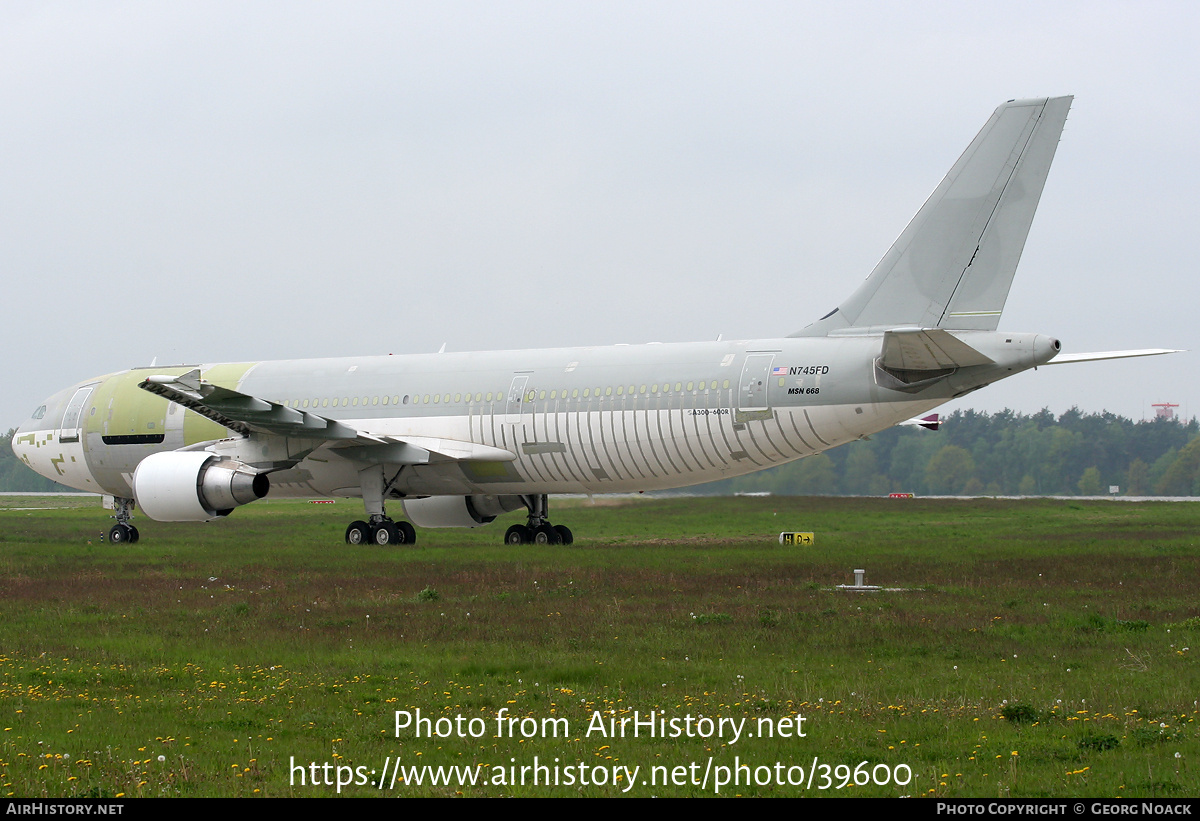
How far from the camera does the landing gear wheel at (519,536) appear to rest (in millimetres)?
28781

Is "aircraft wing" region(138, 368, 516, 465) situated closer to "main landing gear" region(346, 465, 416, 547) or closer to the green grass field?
"main landing gear" region(346, 465, 416, 547)

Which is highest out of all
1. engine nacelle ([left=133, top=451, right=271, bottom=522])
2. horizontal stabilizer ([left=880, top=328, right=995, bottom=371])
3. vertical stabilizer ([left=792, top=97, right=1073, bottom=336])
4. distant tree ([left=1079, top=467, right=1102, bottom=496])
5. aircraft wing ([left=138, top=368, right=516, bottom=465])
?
vertical stabilizer ([left=792, top=97, right=1073, bottom=336])

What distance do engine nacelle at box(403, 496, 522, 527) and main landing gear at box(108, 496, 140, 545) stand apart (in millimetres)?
6495

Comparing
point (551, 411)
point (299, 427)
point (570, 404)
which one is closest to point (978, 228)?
point (570, 404)

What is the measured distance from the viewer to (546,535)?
2884 cm

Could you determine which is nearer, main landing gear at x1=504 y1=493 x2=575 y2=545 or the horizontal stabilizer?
the horizontal stabilizer

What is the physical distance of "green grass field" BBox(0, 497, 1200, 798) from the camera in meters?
7.32

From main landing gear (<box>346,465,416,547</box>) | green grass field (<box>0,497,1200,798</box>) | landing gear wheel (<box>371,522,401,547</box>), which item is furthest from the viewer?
main landing gear (<box>346,465,416,547</box>)

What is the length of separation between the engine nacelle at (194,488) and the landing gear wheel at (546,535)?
245 inches

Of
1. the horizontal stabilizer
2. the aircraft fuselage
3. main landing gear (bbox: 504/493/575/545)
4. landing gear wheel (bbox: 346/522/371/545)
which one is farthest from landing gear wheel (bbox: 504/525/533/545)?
the horizontal stabilizer

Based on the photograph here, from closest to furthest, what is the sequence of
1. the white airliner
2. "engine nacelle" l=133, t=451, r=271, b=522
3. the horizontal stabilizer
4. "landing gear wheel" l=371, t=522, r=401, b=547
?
1. the horizontal stabilizer
2. the white airliner
3. "engine nacelle" l=133, t=451, r=271, b=522
4. "landing gear wheel" l=371, t=522, r=401, b=547

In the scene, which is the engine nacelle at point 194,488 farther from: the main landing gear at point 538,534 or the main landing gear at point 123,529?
the main landing gear at point 538,534
